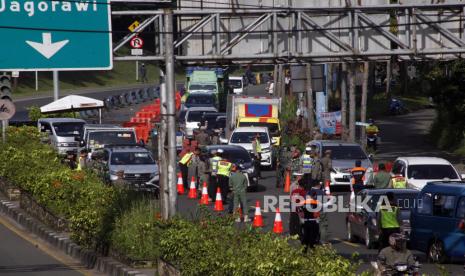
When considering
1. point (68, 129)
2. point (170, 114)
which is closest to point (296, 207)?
point (170, 114)

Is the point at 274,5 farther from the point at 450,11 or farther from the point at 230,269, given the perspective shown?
the point at 230,269

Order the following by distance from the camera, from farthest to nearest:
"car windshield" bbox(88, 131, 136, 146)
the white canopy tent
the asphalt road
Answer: the white canopy tent → "car windshield" bbox(88, 131, 136, 146) → the asphalt road

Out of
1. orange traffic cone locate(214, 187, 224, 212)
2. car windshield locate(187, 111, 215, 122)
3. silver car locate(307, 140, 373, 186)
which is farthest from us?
car windshield locate(187, 111, 215, 122)

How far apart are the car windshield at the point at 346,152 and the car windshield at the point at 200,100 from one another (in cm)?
3092

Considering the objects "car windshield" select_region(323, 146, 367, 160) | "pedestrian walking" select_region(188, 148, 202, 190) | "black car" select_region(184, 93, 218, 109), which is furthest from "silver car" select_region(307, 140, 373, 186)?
"black car" select_region(184, 93, 218, 109)

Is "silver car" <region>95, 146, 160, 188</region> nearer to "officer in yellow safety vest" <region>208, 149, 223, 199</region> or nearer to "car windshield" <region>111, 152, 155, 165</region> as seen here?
"car windshield" <region>111, 152, 155, 165</region>

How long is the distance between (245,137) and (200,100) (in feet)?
77.8

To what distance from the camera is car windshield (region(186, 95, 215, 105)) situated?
226 ft

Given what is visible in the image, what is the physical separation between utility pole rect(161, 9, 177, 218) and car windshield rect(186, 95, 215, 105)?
161ft

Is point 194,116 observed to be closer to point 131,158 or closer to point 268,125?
point 268,125

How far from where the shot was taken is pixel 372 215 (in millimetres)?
24250

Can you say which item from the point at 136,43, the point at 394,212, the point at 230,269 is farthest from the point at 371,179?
the point at 230,269

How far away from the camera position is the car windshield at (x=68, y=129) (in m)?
48.0

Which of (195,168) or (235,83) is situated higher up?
(235,83)
